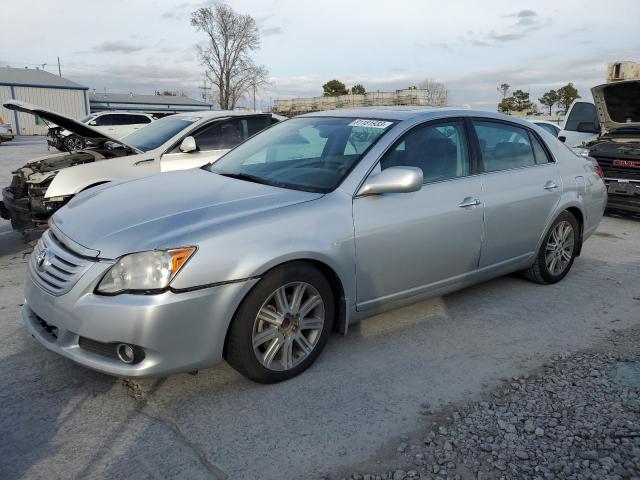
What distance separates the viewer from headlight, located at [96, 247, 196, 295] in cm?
266

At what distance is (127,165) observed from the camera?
616 cm

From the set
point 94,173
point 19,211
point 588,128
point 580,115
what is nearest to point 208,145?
point 94,173

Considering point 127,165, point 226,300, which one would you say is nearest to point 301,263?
point 226,300

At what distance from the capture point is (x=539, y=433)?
8.69 feet

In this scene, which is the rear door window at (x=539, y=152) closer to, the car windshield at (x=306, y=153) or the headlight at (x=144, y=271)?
the car windshield at (x=306, y=153)

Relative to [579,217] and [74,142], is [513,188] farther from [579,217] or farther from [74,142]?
[74,142]

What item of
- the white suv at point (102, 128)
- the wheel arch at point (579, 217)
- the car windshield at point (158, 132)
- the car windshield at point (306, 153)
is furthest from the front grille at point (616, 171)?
the white suv at point (102, 128)

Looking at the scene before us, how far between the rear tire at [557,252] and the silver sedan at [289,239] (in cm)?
8

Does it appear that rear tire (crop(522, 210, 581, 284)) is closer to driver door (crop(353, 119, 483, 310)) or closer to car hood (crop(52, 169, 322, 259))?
driver door (crop(353, 119, 483, 310))

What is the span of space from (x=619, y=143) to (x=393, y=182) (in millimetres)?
6683

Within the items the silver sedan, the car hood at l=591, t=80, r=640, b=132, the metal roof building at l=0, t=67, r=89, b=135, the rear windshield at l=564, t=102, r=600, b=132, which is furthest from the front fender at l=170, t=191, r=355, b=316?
the metal roof building at l=0, t=67, r=89, b=135

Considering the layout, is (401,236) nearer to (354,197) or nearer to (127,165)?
(354,197)

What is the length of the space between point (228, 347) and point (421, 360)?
132 centimetres

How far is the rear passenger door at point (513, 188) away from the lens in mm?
4184
